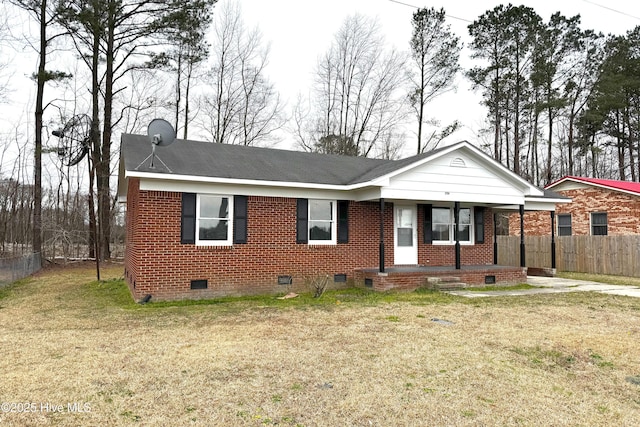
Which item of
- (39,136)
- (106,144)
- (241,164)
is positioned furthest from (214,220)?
(106,144)

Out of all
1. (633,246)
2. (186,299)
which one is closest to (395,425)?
(186,299)

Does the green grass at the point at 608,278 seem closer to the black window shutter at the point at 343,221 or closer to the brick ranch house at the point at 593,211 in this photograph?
the brick ranch house at the point at 593,211

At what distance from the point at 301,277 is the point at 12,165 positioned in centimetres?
2095

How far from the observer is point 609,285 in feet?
44.7

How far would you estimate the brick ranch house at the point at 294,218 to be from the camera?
10.1 metres

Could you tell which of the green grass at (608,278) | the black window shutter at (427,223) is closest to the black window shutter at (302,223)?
the black window shutter at (427,223)

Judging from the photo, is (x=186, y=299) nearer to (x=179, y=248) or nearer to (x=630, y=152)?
(x=179, y=248)

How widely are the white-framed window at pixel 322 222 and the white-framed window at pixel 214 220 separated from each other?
227 cm

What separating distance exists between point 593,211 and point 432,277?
1191 centimetres

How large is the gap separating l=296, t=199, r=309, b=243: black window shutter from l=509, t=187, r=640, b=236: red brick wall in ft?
48.1

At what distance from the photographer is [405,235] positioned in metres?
13.5

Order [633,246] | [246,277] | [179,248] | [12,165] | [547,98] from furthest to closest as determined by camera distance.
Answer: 1. [547,98]
2. [12,165]
3. [633,246]
4. [246,277]
5. [179,248]

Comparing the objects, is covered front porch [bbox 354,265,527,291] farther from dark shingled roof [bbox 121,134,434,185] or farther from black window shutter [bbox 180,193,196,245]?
black window shutter [bbox 180,193,196,245]

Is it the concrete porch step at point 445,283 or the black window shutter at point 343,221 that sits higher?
the black window shutter at point 343,221
